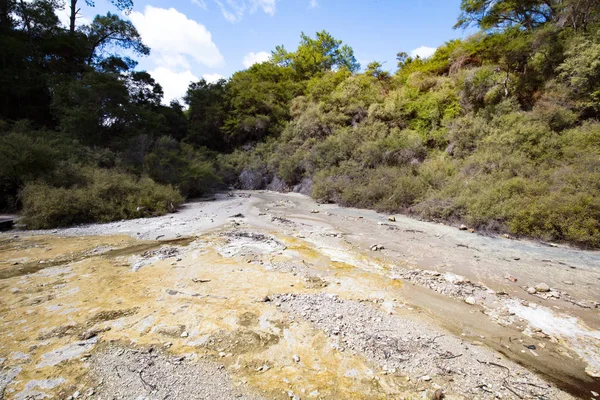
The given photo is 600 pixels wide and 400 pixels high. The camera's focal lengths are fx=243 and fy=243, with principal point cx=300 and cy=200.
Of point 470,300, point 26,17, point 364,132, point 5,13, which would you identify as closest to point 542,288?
point 470,300

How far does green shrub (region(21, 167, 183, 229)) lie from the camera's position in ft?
24.9

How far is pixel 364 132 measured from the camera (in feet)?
47.1

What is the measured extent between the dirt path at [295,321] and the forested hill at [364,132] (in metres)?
2.43

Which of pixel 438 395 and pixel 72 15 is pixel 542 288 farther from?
pixel 72 15

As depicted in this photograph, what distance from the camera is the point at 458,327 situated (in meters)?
3.16

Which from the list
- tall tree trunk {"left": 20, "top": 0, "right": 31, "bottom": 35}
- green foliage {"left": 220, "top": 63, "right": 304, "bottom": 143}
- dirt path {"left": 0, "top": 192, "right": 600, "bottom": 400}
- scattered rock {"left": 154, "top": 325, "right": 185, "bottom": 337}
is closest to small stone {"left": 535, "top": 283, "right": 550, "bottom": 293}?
dirt path {"left": 0, "top": 192, "right": 600, "bottom": 400}

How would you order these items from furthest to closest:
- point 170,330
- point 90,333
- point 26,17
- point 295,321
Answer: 1. point 26,17
2. point 295,321
3. point 170,330
4. point 90,333

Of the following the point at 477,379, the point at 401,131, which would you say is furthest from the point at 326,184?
the point at 477,379

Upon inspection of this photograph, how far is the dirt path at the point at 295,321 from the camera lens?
7.52ft

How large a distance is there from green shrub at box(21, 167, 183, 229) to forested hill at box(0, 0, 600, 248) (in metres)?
0.05

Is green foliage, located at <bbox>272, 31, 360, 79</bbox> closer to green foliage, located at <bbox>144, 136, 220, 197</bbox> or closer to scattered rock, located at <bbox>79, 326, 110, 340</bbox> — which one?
green foliage, located at <bbox>144, 136, 220, 197</bbox>

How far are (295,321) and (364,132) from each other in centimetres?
1306

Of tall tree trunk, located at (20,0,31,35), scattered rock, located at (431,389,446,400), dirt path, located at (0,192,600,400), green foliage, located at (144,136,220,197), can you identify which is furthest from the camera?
tall tree trunk, located at (20,0,31,35)

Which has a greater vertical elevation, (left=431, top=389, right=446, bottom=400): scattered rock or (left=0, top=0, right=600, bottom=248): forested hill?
(left=0, top=0, right=600, bottom=248): forested hill
